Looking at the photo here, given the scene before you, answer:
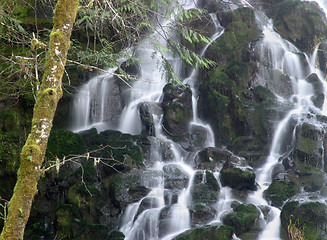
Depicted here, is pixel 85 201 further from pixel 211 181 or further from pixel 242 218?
pixel 242 218

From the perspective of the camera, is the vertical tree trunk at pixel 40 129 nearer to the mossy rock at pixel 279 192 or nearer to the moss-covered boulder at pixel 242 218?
the moss-covered boulder at pixel 242 218

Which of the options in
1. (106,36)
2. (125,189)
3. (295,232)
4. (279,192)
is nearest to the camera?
(106,36)

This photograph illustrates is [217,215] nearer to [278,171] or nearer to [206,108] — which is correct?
[278,171]

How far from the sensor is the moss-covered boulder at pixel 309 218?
9445mm

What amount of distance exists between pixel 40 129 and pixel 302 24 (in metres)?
20.9

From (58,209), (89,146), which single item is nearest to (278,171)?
(89,146)

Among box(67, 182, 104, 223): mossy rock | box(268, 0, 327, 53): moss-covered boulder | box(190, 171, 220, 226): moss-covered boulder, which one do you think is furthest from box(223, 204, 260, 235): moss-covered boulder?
box(268, 0, 327, 53): moss-covered boulder

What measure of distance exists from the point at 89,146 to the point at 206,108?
659cm

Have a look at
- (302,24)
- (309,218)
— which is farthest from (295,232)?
(302,24)

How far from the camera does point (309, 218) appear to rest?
→ 31.7ft

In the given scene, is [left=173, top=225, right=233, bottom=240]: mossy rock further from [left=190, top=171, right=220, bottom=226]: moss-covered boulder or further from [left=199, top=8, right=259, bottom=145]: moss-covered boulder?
[left=199, top=8, right=259, bottom=145]: moss-covered boulder

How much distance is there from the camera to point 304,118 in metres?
15.0

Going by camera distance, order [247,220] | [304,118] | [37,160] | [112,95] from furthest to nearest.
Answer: [112,95]
[304,118]
[247,220]
[37,160]

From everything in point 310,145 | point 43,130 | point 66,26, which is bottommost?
A: point 43,130
